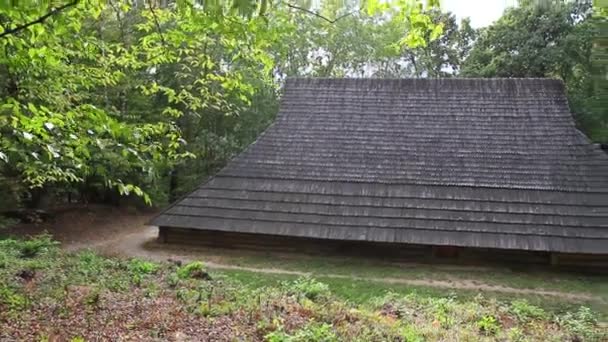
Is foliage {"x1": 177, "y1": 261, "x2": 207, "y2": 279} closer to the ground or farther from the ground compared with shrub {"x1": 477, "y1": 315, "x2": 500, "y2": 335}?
farther from the ground

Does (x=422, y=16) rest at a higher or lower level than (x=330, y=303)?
higher

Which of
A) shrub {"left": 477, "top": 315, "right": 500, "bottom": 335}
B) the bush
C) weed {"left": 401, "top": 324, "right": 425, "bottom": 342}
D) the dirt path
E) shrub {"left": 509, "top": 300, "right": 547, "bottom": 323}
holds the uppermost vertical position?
the dirt path

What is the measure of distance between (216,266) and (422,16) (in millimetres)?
9993

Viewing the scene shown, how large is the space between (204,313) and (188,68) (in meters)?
2.81

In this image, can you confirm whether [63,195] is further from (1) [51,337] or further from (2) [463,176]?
(1) [51,337]

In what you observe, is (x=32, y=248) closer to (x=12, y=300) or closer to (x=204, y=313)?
(x=12, y=300)

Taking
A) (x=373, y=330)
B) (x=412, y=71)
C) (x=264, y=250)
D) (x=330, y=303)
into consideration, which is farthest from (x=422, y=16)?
(x=412, y=71)

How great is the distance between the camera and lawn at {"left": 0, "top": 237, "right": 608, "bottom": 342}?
5059mm

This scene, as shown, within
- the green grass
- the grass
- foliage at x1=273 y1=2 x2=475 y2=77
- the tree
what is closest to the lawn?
the green grass

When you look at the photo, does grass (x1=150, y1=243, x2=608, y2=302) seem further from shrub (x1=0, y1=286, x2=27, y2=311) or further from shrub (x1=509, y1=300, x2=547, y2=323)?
shrub (x1=0, y1=286, x2=27, y2=311)

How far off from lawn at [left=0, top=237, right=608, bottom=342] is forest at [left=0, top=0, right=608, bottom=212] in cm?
147

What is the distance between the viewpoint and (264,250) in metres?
13.1

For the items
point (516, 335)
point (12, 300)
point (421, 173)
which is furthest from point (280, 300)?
point (421, 173)

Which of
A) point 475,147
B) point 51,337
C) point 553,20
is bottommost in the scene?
point 51,337
